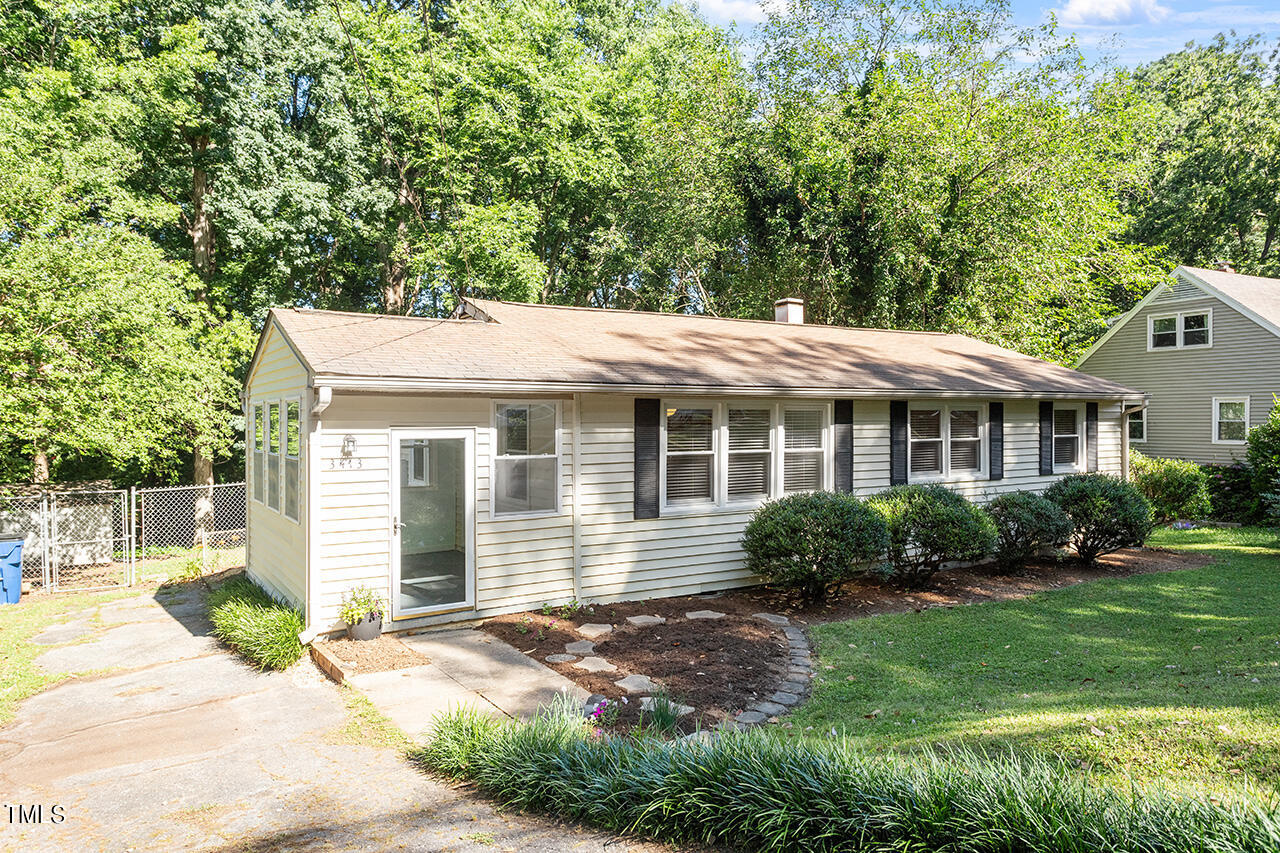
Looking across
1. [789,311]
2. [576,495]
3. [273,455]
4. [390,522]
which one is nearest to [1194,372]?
[789,311]

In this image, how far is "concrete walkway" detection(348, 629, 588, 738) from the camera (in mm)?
5590

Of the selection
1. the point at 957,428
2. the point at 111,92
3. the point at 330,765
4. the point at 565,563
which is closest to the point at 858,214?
the point at 957,428

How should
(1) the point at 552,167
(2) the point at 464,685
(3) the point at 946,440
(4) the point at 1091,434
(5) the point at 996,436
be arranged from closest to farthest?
(2) the point at 464,685
(3) the point at 946,440
(5) the point at 996,436
(4) the point at 1091,434
(1) the point at 552,167

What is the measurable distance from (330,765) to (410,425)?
3606 mm

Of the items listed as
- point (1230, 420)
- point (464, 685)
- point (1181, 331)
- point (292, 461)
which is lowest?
point (464, 685)

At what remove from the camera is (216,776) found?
471 cm

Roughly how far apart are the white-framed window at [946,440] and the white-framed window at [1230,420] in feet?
40.3

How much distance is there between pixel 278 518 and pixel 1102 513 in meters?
11.9

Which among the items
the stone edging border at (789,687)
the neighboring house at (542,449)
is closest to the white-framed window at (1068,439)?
the neighboring house at (542,449)

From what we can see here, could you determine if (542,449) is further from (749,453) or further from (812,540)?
(812,540)

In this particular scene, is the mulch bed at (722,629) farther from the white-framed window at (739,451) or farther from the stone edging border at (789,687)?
the white-framed window at (739,451)

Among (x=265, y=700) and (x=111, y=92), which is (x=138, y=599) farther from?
(x=111, y=92)

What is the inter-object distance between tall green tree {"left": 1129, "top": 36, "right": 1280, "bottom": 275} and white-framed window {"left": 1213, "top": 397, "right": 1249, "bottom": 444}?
9.80 metres

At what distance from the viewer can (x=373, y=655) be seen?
6.75 m
